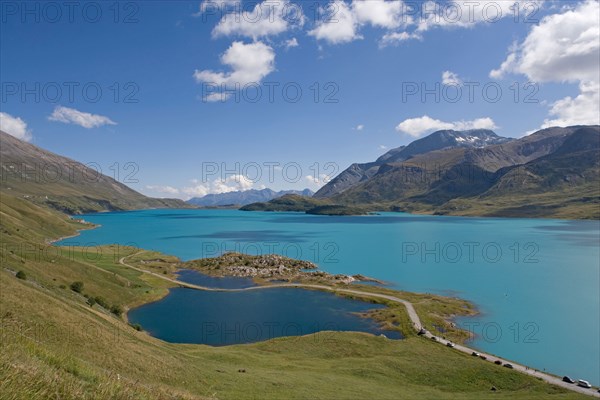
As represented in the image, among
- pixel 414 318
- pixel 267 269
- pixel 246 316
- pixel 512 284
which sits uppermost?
pixel 267 269

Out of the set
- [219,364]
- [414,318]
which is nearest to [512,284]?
[414,318]

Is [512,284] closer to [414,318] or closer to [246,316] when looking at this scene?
[414,318]

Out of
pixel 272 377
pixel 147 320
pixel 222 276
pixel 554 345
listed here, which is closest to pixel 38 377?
pixel 272 377

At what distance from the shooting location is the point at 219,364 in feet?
155

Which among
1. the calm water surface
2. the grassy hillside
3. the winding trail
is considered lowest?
the calm water surface

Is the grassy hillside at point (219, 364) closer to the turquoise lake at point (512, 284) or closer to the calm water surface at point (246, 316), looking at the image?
the calm water surface at point (246, 316)

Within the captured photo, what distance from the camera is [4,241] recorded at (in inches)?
3666

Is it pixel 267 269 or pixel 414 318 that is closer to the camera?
pixel 414 318

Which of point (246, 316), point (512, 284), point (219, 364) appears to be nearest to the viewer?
point (219, 364)

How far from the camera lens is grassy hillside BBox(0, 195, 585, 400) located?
12766mm

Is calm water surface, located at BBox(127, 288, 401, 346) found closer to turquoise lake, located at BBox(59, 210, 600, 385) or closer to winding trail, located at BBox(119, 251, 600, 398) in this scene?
turquoise lake, located at BBox(59, 210, 600, 385)

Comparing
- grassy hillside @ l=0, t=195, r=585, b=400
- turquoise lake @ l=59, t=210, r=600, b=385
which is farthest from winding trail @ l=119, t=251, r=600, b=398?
turquoise lake @ l=59, t=210, r=600, b=385

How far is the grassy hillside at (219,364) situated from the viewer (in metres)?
12.8

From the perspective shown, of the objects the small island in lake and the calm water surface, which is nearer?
the calm water surface
